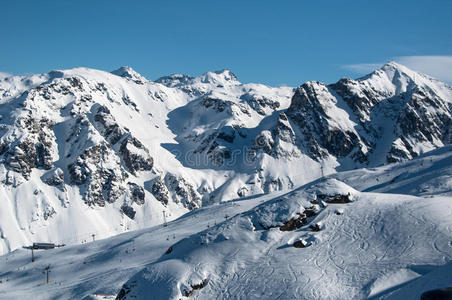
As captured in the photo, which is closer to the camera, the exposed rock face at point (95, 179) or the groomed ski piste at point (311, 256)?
the groomed ski piste at point (311, 256)

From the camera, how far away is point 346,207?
4753cm

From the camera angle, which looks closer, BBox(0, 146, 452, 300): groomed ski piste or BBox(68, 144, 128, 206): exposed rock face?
BBox(0, 146, 452, 300): groomed ski piste

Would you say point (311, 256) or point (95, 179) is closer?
point (311, 256)

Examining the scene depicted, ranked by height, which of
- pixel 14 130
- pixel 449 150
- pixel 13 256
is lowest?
pixel 13 256

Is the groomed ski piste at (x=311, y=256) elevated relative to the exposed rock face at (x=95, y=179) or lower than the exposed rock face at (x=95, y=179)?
lower

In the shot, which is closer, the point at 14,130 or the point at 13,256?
the point at 13,256

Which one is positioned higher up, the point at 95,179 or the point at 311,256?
the point at 95,179

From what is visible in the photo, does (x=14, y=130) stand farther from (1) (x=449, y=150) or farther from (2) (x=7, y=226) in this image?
(1) (x=449, y=150)

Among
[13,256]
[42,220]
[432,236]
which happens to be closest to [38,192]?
[42,220]

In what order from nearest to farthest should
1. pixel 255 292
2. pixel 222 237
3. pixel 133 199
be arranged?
pixel 255 292 → pixel 222 237 → pixel 133 199

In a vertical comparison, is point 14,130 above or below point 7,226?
above

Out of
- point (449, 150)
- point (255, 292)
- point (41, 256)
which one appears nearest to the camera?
point (255, 292)

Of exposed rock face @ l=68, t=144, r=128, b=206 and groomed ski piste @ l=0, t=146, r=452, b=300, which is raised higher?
exposed rock face @ l=68, t=144, r=128, b=206

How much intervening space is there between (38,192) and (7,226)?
61.8 ft
